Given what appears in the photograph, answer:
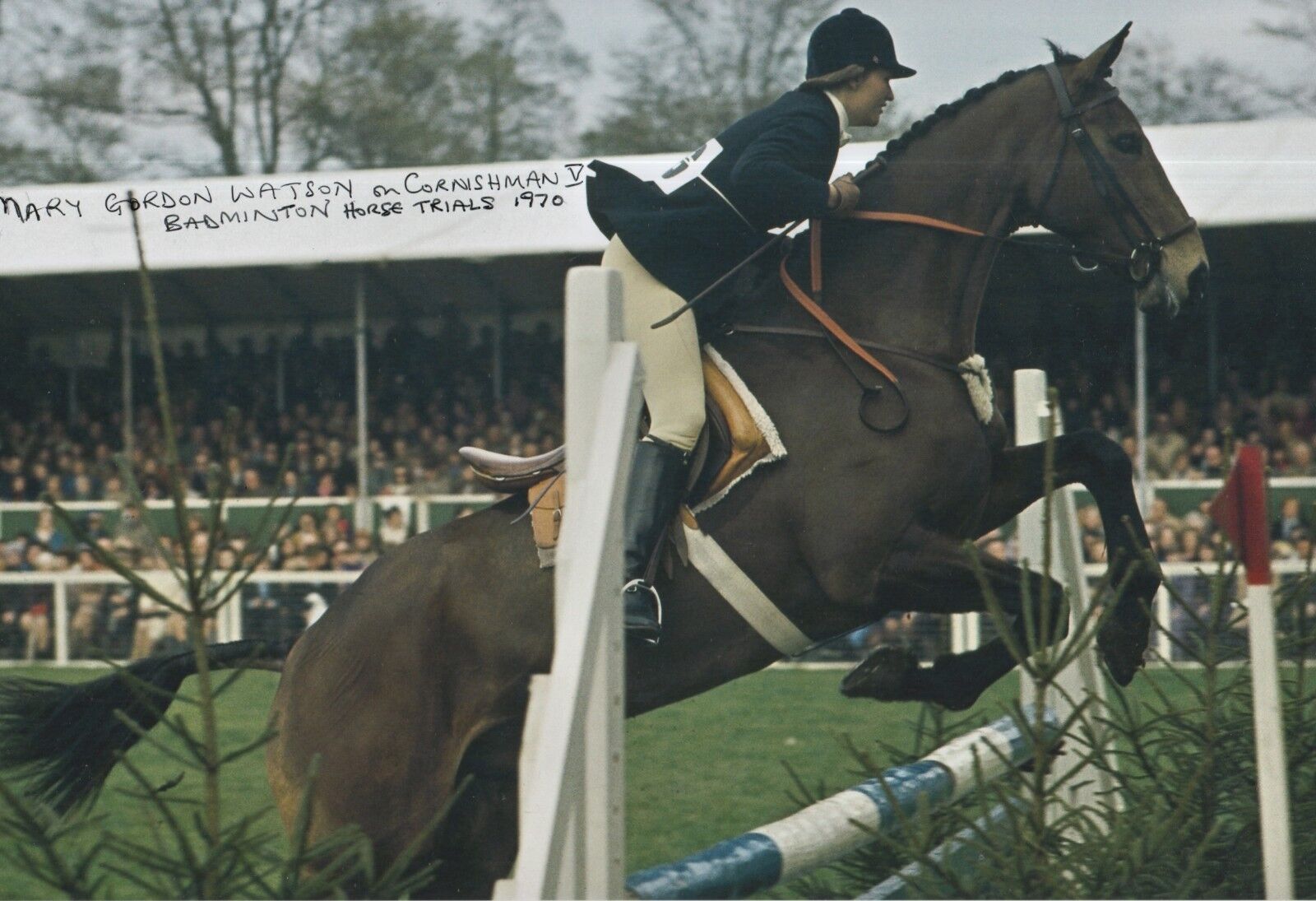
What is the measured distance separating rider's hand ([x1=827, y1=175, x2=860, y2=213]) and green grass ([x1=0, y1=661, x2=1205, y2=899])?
3.97ft

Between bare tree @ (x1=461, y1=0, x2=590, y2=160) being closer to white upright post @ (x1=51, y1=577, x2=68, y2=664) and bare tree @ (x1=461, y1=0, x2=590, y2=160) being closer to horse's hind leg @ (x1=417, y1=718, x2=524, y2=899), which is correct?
horse's hind leg @ (x1=417, y1=718, x2=524, y2=899)

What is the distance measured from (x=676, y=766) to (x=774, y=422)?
9.20ft

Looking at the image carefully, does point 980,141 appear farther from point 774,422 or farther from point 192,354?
point 192,354

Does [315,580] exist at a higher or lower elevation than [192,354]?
lower

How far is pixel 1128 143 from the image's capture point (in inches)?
109

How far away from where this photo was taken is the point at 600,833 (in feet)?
6.08

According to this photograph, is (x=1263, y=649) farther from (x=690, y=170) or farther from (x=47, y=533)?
(x=47, y=533)

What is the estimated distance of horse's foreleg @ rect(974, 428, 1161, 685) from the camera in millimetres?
2598

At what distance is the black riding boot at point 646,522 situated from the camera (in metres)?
2.50

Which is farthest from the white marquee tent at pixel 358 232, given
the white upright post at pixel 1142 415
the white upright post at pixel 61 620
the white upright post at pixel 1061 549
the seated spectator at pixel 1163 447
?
the white upright post at pixel 61 620

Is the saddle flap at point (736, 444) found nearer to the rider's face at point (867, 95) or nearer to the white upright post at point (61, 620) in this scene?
the rider's face at point (867, 95)

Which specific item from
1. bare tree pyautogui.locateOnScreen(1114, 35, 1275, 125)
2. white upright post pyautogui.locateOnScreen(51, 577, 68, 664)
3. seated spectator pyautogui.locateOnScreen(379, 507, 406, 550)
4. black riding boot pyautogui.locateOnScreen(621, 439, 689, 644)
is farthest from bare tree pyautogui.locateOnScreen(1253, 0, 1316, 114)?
white upright post pyautogui.locateOnScreen(51, 577, 68, 664)

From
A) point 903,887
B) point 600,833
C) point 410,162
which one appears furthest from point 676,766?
point 600,833

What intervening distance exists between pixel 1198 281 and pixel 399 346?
14.5 feet
